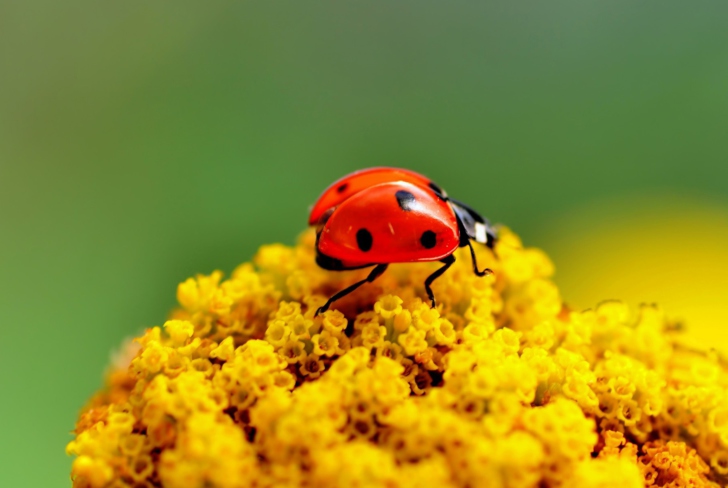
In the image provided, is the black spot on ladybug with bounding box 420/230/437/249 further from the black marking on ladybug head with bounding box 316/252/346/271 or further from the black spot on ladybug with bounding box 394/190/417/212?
the black marking on ladybug head with bounding box 316/252/346/271

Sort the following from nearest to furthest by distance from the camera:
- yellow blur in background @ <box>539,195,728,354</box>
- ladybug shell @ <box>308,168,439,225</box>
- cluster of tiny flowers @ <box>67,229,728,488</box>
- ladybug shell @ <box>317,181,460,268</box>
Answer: cluster of tiny flowers @ <box>67,229,728,488</box>, ladybug shell @ <box>317,181,460,268</box>, ladybug shell @ <box>308,168,439,225</box>, yellow blur in background @ <box>539,195,728,354</box>

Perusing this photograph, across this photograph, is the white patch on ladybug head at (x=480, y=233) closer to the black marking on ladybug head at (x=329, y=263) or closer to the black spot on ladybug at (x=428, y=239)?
the black spot on ladybug at (x=428, y=239)

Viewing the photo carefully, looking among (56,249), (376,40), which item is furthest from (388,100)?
(56,249)

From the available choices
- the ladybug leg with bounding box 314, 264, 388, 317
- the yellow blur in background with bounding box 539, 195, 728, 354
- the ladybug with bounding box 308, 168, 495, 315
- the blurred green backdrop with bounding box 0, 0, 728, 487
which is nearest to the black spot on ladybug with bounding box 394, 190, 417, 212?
the ladybug with bounding box 308, 168, 495, 315

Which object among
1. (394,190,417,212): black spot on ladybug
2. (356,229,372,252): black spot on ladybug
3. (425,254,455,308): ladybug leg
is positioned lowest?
(425,254,455,308): ladybug leg

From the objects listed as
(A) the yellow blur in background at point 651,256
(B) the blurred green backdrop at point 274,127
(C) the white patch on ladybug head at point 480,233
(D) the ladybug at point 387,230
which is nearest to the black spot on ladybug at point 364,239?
(D) the ladybug at point 387,230

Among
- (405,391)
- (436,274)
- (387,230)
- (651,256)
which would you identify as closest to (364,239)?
(387,230)

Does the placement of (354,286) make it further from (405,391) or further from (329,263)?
(405,391)
